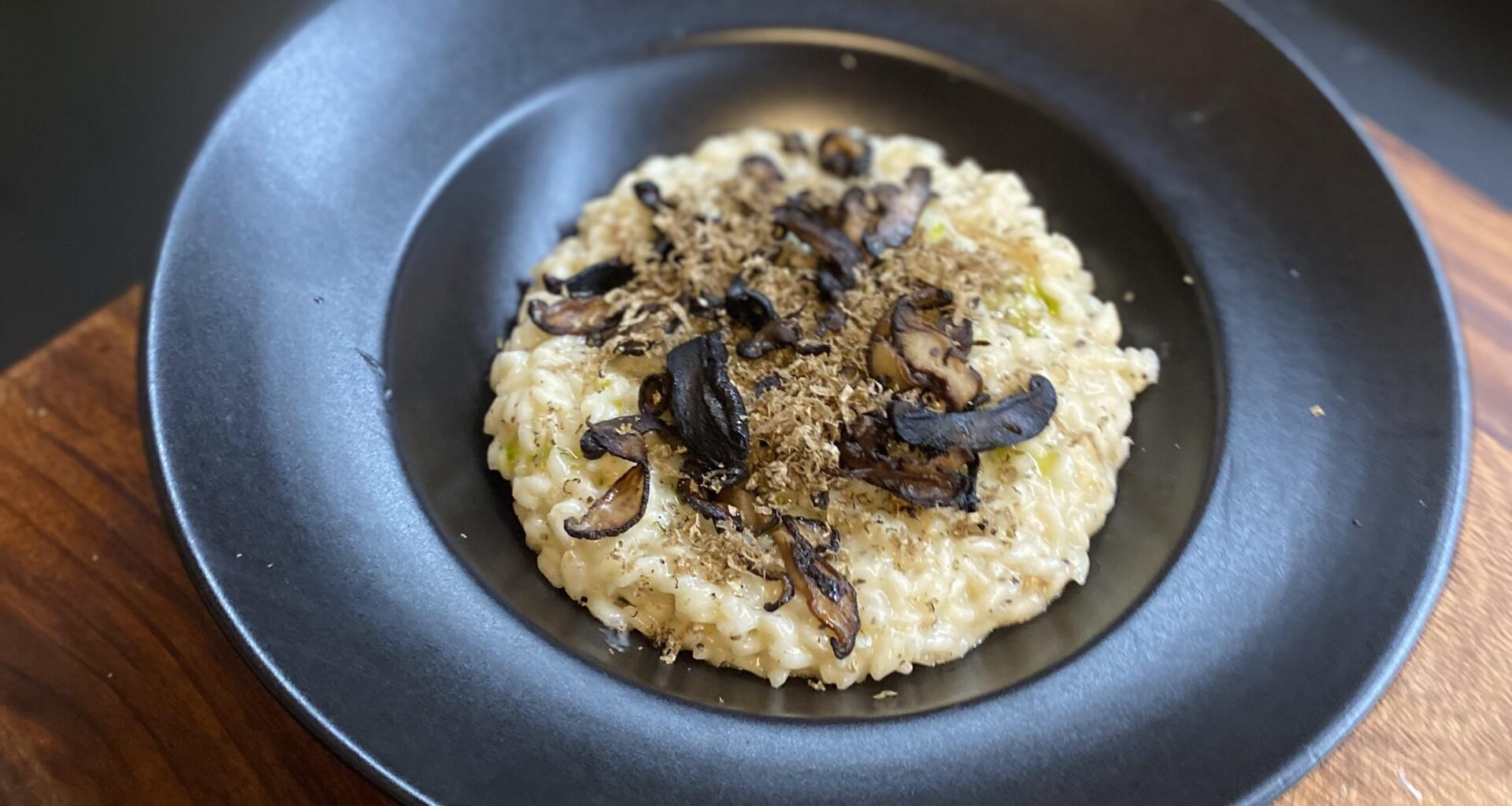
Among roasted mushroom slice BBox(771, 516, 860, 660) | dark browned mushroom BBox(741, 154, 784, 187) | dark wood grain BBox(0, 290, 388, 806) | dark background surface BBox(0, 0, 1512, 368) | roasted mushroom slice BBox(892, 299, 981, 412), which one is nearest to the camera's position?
dark wood grain BBox(0, 290, 388, 806)

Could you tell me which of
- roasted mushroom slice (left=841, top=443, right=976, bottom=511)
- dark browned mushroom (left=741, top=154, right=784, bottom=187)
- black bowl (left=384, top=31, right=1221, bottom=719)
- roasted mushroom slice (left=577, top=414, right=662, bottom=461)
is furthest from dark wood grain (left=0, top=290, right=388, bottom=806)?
dark browned mushroom (left=741, top=154, right=784, bottom=187)

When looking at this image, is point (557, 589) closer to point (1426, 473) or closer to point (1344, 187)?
point (1426, 473)

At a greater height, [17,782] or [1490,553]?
[1490,553]

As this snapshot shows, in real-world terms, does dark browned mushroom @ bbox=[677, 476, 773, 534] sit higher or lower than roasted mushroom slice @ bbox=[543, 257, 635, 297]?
lower

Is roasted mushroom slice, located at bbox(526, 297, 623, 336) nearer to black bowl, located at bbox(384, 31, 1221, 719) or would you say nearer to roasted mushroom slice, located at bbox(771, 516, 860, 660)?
black bowl, located at bbox(384, 31, 1221, 719)

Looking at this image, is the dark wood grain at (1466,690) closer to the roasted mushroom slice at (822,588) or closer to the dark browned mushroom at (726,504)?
the roasted mushroom slice at (822,588)

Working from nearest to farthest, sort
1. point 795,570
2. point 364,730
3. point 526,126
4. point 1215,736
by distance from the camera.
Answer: point 364,730 < point 1215,736 < point 795,570 < point 526,126

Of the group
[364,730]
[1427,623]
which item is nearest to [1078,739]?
[1427,623]
